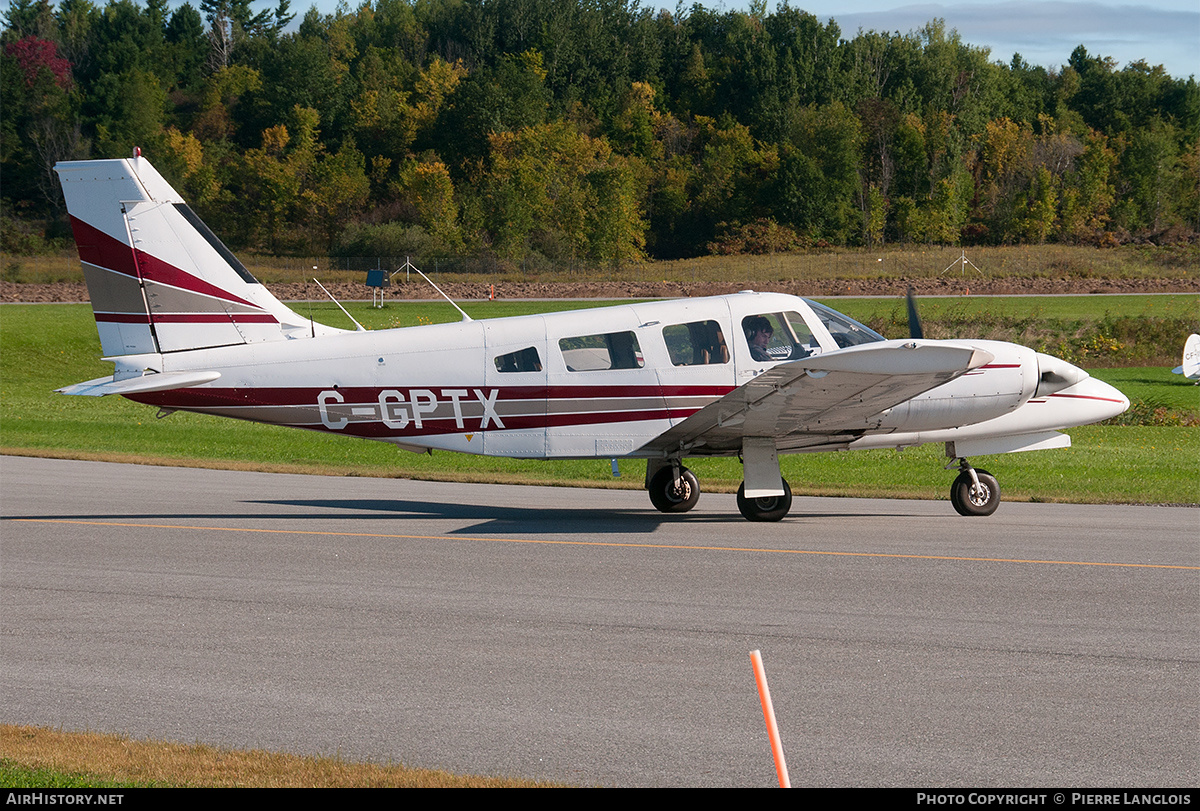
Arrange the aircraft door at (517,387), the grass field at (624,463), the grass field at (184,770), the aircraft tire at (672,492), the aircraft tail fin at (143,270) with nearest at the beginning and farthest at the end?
the grass field at (184,770)
the aircraft door at (517,387)
the aircraft tail fin at (143,270)
the aircraft tire at (672,492)
the grass field at (624,463)

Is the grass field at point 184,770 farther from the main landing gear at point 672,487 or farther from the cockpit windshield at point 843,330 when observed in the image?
the main landing gear at point 672,487

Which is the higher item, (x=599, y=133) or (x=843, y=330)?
(x=599, y=133)

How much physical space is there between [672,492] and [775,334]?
2.72 metres

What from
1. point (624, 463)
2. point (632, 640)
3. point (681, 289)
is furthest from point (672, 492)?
point (681, 289)

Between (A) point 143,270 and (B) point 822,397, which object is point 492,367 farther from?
(A) point 143,270

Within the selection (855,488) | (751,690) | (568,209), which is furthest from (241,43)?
(751,690)

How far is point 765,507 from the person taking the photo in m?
14.8

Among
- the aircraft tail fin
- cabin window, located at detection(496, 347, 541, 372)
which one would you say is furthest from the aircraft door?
the aircraft tail fin

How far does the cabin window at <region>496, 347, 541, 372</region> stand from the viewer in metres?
14.3

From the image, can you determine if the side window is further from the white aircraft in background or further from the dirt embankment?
the dirt embankment

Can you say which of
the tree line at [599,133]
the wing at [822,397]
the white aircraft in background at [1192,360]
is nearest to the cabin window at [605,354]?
the wing at [822,397]

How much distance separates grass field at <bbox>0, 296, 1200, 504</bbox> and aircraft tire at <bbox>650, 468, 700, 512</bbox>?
10.3 feet

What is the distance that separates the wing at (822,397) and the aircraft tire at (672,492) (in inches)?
30.4

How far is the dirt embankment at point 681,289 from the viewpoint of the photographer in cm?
6372
